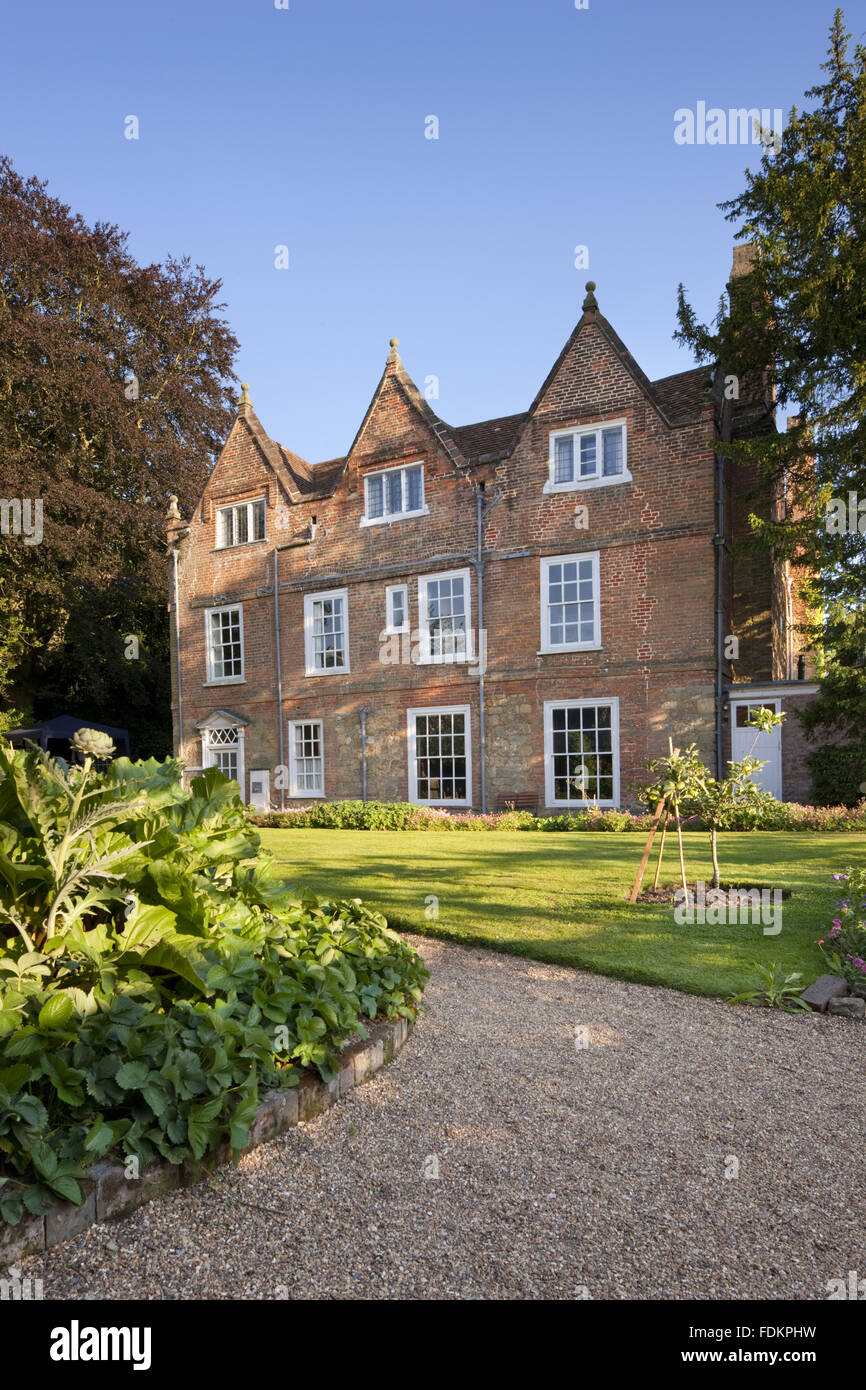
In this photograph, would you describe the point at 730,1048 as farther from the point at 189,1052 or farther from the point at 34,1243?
the point at 34,1243

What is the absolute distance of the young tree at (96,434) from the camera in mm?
26797

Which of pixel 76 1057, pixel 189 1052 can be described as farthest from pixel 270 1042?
pixel 76 1057

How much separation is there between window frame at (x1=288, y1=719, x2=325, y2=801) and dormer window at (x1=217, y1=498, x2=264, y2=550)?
19.0 feet

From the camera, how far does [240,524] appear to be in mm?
Answer: 24875

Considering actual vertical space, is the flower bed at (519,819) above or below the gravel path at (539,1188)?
below

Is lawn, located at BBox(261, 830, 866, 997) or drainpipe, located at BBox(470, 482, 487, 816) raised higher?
drainpipe, located at BBox(470, 482, 487, 816)

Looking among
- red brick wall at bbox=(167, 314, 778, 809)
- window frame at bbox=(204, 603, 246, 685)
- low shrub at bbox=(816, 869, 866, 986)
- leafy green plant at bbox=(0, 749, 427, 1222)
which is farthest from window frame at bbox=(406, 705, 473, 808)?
leafy green plant at bbox=(0, 749, 427, 1222)

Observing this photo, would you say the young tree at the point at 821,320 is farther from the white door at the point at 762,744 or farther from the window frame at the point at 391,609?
the window frame at the point at 391,609

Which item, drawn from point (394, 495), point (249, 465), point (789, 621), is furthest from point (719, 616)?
point (249, 465)

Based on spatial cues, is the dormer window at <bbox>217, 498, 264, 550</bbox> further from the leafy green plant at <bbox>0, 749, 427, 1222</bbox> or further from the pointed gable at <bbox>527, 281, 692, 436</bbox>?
the leafy green plant at <bbox>0, 749, 427, 1222</bbox>

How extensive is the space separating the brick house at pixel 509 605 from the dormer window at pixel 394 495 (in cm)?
5

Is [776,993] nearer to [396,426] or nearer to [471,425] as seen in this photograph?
[396,426]

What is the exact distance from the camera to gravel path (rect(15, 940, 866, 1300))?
2.63 m

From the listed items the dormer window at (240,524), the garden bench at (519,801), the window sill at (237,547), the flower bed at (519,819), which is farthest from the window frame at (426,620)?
the dormer window at (240,524)
